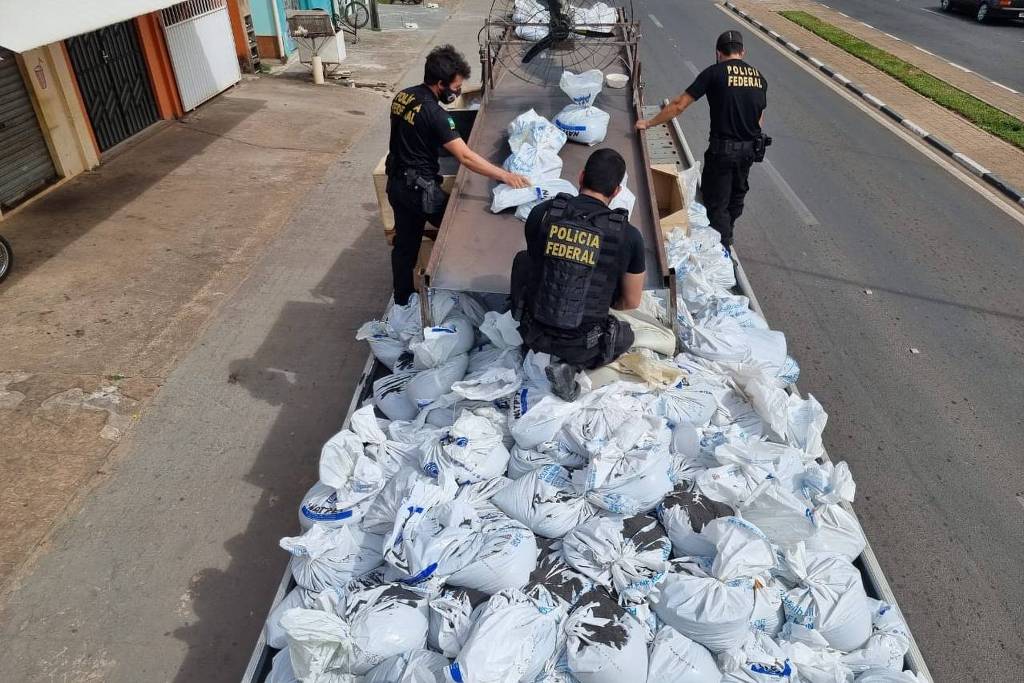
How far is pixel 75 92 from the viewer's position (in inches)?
A: 338

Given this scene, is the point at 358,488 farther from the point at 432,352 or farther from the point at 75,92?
the point at 75,92

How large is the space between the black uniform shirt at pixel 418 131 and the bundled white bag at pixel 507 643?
2985mm

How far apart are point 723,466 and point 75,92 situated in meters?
9.13

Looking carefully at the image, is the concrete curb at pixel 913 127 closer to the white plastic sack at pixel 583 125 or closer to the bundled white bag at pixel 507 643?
the white plastic sack at pixel 583 125

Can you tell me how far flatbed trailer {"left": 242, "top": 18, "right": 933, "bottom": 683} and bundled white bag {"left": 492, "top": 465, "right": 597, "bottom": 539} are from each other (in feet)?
3.30

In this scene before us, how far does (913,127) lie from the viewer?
35.6 ft

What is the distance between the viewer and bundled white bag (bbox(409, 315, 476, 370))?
3820 millimetres

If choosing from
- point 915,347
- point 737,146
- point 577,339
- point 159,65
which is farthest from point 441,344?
point 159,65

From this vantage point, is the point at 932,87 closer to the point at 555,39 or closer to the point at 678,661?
the point at 555,39

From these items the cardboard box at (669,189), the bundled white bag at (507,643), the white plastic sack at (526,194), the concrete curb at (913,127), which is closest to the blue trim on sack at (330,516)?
the bundled white bag at (507,643)

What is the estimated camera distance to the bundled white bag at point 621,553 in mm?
2664

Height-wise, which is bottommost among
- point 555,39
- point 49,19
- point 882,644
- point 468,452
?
point 882,644

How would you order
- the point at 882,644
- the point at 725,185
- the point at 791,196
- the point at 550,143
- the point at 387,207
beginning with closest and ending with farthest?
the point at 882,644
the point at 550,143
the point at 387,207
the point at 725,185
the point at 791,196

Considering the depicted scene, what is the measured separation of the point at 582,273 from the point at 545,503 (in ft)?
3.39
